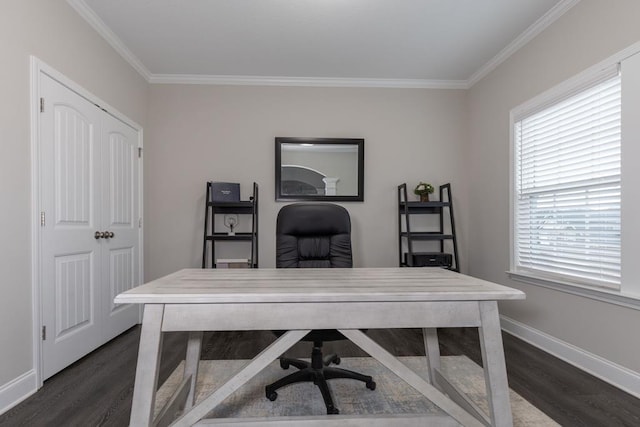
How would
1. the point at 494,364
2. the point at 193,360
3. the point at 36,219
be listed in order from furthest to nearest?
the point at 36,219, the point at 193,360, the point at 494,364

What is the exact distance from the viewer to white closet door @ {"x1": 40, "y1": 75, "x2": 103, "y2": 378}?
2254 millimetres

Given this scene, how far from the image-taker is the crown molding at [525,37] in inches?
101

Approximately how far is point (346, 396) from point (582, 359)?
1677mm

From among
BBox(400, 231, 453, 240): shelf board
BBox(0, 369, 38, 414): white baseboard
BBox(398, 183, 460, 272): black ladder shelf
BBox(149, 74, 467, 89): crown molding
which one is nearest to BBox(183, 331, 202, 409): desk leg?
BBox(0, 369, 38, 414): white baseboard

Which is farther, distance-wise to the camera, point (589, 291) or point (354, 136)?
point (354, 136)

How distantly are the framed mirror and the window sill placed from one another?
1.74 metres

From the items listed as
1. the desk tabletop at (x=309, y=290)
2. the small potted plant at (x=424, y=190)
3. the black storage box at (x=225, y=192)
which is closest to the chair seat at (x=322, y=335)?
the desk tabletop at (x=309, y=290)

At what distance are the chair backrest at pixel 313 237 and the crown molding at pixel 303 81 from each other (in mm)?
1974

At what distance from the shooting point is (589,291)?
7.79 ft

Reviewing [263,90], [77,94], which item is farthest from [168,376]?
[263,90]

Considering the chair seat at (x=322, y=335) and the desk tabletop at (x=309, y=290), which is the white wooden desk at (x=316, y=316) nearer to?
the desk tabletop at (x=309, y=290)

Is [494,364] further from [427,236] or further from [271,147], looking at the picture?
[271,147]

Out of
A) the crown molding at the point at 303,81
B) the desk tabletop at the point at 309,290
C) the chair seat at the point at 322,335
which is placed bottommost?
the chair seat at the point at 322,335

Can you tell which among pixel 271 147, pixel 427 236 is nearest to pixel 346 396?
pixel 427 236
